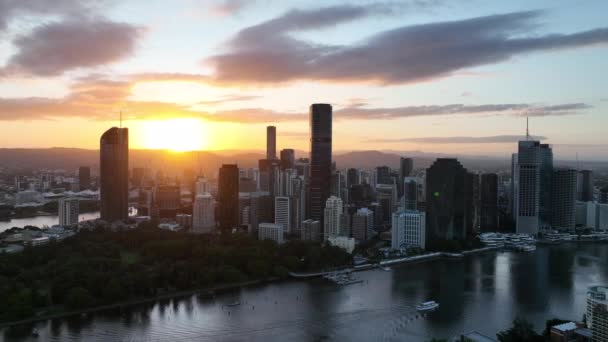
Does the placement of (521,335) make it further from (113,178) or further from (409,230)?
(113,178)

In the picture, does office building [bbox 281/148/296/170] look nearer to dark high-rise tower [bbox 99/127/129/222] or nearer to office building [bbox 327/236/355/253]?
dark high-rise tower [bbox 99/127/129/222]

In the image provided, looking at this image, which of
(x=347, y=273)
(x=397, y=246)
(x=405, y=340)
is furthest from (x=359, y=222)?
(x=405, y=340)

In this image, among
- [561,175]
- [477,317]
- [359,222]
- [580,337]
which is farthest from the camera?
[561,175]

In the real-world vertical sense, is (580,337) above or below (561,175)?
below

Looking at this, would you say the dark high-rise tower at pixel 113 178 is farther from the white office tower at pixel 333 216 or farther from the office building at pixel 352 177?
the office building at pixel 352 177

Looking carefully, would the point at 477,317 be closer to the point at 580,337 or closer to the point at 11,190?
the point at 580,337

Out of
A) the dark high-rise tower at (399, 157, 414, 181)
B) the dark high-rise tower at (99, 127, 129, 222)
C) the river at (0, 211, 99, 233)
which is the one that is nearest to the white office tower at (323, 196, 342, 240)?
the dark high-rise tower at (99, 127, 129, 222)
